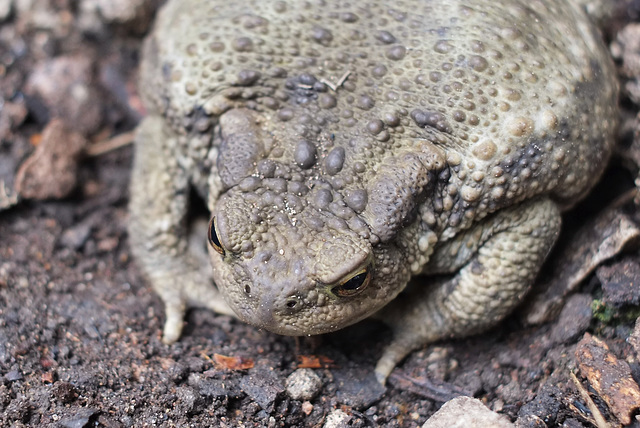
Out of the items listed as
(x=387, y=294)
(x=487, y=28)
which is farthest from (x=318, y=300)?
(x=487, y=28)

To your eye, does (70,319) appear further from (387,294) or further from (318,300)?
(387,294)

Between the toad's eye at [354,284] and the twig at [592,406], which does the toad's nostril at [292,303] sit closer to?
the toad's eye at [354,284]

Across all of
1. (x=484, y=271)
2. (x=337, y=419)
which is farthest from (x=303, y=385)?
(x=484, y=271)

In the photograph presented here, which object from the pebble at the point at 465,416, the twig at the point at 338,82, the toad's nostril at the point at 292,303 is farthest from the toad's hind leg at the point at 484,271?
the twig at the point at 338,82

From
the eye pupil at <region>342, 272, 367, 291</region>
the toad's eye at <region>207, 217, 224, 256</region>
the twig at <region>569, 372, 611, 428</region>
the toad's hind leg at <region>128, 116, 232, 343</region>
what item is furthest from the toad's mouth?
the twig at <region>569, 372, 611, 428</region>

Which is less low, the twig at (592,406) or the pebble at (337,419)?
the twig at (592,406)

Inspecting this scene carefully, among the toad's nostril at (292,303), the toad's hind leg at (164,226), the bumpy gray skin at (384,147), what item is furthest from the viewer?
the toad's hind leg at (164,226)
